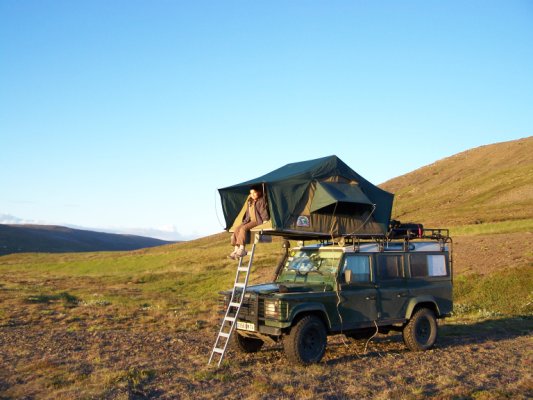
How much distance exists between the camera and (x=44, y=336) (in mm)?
13789

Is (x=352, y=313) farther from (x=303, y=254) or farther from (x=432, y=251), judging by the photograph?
(x=432, y=251)

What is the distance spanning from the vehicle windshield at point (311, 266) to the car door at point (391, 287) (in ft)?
3.90

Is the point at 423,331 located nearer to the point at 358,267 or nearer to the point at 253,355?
the point at 358,267

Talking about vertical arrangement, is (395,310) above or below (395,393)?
above

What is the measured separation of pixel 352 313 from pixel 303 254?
1828mm

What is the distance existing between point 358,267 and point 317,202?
1.68m

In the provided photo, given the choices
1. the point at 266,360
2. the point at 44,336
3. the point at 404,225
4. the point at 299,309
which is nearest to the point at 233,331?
the point at 266,360

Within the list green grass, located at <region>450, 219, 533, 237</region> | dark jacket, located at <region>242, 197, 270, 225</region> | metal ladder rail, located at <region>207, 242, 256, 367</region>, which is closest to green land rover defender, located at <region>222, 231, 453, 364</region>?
metal ladder rail, located at <region>207, 242, 256, 367</region>

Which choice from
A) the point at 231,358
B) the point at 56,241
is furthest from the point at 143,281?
the point at 56,241

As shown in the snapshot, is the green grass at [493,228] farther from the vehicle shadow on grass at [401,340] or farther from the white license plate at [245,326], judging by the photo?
the white license plate at [245,326]

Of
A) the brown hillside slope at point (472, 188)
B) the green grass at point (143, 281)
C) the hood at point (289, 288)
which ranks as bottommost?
the green grass at point (143, 281)

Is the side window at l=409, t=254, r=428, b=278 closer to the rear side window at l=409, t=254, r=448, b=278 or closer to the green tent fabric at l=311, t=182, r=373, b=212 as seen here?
the rear side window at l=409, t=254, r=448, b=278

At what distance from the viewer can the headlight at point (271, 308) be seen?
9727mm

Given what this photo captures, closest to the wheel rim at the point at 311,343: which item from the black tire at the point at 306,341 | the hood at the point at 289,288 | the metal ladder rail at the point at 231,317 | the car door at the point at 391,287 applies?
the black tire at the point at 306,341
